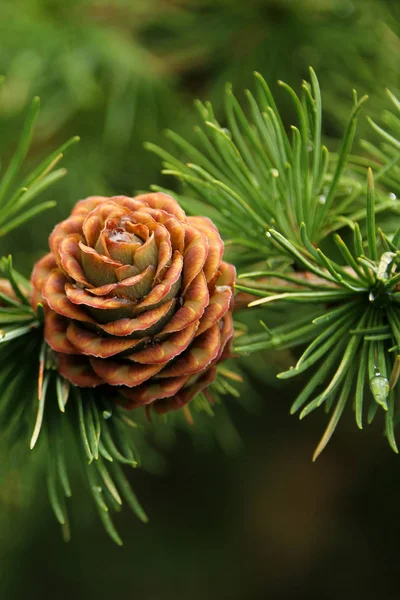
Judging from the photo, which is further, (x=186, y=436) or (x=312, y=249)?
(x=186, y=436)

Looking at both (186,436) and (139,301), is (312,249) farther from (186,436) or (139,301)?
(186,436)

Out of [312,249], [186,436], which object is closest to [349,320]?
[312,249]

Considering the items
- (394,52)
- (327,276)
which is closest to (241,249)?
(327,276)

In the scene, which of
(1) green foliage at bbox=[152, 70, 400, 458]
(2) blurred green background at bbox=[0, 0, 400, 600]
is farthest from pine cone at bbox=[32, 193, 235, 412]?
(2) blurred green background at bbox=[0, 0, 400, 600]

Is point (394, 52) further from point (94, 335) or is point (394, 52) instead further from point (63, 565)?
point (63, 565)

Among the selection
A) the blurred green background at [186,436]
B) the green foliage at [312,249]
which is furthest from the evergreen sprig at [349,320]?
the blurred green background at [186,436]

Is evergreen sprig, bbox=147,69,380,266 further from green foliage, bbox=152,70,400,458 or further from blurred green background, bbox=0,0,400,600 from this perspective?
blurred green background, bbox=0,0,400,600
